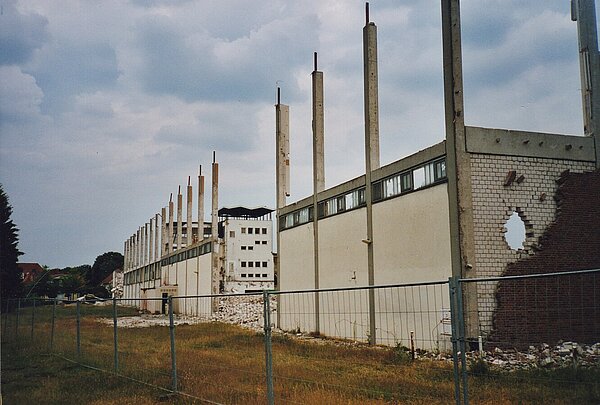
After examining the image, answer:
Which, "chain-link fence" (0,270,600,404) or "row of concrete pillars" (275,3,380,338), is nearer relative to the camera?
"chain-link fence" (0,270,600,404)

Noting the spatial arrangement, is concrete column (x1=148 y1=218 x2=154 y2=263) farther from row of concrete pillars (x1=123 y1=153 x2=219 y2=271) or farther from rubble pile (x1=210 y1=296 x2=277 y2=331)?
rubble pile (x1=210 y1=296 x2=277 y2=331)

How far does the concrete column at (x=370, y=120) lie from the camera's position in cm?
2270

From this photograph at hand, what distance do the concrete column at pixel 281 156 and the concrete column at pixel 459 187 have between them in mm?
16290

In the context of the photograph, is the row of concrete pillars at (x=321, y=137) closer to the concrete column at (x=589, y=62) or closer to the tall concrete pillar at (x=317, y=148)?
the tall concrete pillar at (x=317, y=148)

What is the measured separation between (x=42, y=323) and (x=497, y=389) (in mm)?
20272

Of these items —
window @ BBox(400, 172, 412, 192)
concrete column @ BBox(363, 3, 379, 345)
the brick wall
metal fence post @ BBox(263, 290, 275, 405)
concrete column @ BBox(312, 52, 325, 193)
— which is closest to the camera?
metal fence post @ BBox(263, 290, 275, 405)

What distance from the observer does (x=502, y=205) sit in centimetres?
1805

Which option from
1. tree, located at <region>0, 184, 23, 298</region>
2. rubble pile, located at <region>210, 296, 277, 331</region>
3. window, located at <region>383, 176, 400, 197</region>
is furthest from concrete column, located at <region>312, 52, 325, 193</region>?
tree, located at <region>0, 184, 23, 298</region>

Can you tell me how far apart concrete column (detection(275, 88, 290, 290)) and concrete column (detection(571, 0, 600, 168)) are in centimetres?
1667

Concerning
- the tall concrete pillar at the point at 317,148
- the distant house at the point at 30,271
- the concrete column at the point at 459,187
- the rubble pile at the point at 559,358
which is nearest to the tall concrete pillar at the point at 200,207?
the distant house at the point at 30,271

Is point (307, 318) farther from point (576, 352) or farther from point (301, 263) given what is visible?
point (576, 352)

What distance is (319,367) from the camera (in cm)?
803

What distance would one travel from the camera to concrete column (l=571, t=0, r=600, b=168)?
2002 centimetres

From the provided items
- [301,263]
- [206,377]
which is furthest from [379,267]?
[206,377]
